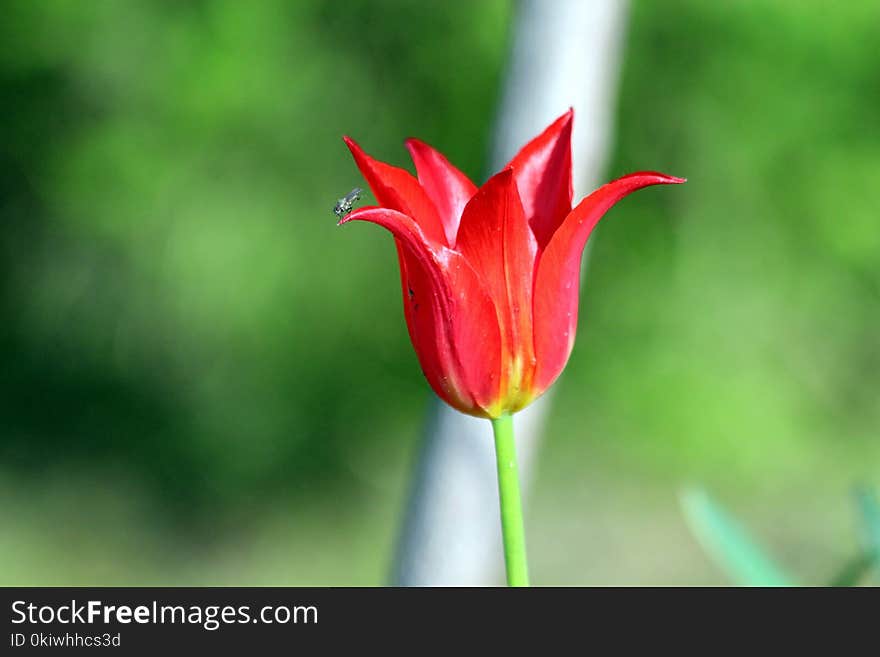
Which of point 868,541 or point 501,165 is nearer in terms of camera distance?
point 868,541

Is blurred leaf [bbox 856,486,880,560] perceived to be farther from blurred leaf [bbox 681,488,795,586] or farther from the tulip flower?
the tulip flower

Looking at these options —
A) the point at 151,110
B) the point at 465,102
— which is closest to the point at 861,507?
the point at 465,102

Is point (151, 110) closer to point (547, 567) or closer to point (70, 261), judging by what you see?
point (70, 261)

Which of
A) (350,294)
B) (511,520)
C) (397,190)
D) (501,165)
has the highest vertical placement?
(350,294)

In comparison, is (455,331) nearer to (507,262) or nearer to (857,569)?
(507,262)

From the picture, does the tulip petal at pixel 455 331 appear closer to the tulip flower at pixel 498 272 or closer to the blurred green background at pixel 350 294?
the tulip flower at pixel 498 272

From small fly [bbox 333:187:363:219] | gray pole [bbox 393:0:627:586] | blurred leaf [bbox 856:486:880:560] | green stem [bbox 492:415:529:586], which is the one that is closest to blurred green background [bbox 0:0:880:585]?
gray pole [bbox 393:0:627:586]

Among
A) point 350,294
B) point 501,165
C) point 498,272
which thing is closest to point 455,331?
point 498,272

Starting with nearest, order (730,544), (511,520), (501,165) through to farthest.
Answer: (511,520) < (730,544) < (501,165)
